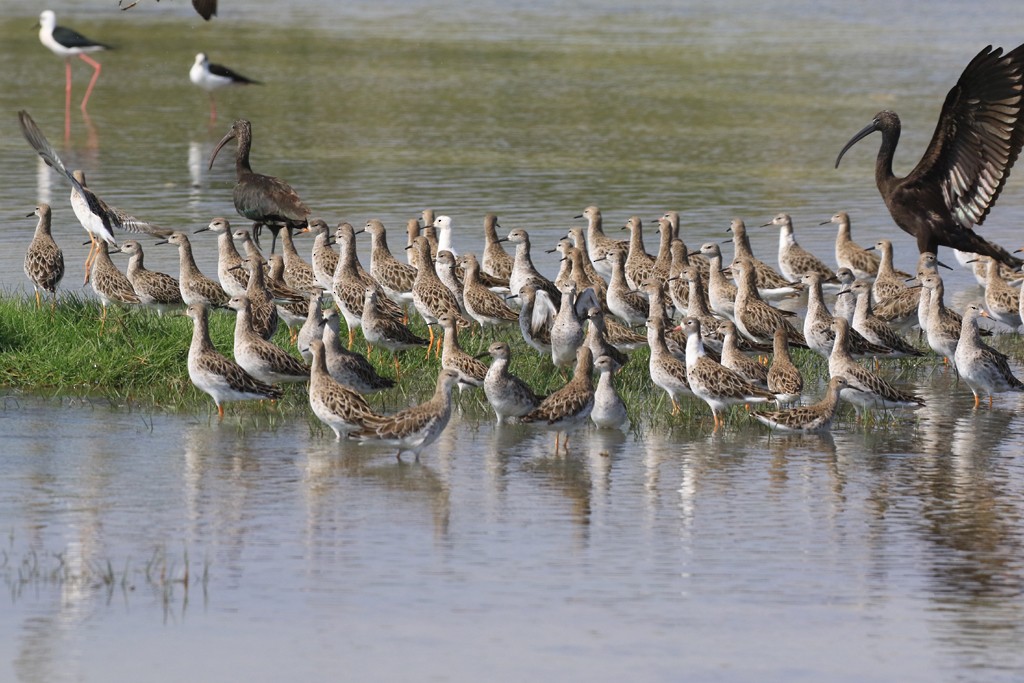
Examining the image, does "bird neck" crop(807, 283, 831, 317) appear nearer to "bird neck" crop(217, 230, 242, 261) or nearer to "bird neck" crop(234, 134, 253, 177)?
"bird neck" crop(217, 230, 242, 261)

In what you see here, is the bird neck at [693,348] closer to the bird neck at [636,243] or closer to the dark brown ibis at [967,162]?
the dark brown ibis at [967,162]

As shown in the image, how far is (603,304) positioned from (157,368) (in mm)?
3858

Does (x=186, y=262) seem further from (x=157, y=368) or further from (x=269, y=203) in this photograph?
(x=269, y=203)

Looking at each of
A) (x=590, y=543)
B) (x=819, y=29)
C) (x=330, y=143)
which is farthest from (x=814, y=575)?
(x=819, y=29)

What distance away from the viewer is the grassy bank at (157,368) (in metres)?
12.9

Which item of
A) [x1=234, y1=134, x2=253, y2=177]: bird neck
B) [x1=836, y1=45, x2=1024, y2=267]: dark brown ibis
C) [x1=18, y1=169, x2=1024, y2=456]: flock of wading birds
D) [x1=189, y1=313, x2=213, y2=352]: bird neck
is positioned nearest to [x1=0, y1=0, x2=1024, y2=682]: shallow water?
[x1=18, y1=169, x2=1024, y2=456]: flock of wading birds

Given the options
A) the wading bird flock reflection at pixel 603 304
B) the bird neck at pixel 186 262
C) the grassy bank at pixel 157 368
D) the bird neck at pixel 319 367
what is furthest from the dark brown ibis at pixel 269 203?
the bird neck at pixel 319 367

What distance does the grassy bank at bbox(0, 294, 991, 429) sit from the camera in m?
12.9

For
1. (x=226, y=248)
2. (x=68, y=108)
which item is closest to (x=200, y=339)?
(x=226, y=248)

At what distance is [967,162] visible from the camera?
16.0 m

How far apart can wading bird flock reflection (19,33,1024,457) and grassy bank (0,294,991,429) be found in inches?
6.5

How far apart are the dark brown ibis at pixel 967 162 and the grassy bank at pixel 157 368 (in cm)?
201

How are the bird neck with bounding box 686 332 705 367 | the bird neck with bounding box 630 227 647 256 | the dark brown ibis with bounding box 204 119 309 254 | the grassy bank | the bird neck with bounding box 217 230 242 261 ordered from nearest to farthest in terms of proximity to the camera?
the bird neck with bounding box 686 332 705 367, the grassy bank, the bird neck with bounding box 217 230 242 261, the bird neck with bounding box 630 227 647 256, the dark brown ibis with bounding box 204 119 309 254

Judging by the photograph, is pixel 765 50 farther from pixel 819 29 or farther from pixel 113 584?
pixel 113 584
